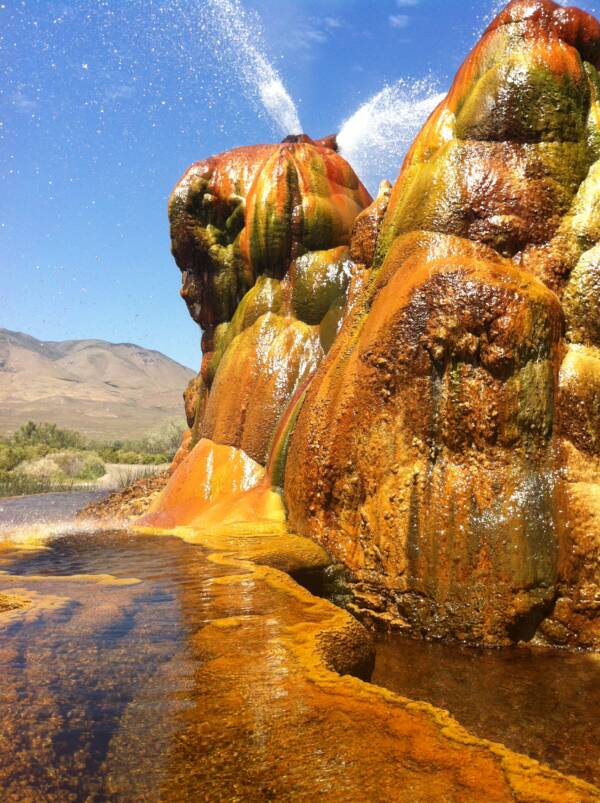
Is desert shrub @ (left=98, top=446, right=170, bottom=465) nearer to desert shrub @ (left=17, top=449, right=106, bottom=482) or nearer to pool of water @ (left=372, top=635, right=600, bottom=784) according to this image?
desert shrub @ (left=17, top=449, right=106, bottom=482)

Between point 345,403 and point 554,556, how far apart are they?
6.15 feet

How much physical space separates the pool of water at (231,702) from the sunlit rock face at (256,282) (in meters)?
3.07

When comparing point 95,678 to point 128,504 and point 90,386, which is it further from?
point 90,386

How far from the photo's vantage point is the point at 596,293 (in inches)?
181

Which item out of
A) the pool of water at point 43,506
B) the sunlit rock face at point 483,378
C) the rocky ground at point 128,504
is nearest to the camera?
the sunlit rock face at point 483,378

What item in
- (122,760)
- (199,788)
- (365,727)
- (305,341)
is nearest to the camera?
(199,788)

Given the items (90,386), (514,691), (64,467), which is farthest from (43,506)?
(90,386)

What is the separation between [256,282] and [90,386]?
12207cm

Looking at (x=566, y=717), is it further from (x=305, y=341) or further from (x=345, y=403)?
(x=305, y=341)

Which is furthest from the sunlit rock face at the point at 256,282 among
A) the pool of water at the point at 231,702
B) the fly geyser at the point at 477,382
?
the pool of water at the point at 231,702

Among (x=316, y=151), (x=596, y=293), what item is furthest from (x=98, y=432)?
(x=596, y=293)

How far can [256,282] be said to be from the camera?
8.63 m

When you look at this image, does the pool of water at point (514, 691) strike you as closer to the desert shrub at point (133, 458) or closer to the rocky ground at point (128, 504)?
the rocky ground at point (128, 504)

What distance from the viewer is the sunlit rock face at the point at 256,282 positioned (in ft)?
24.6
